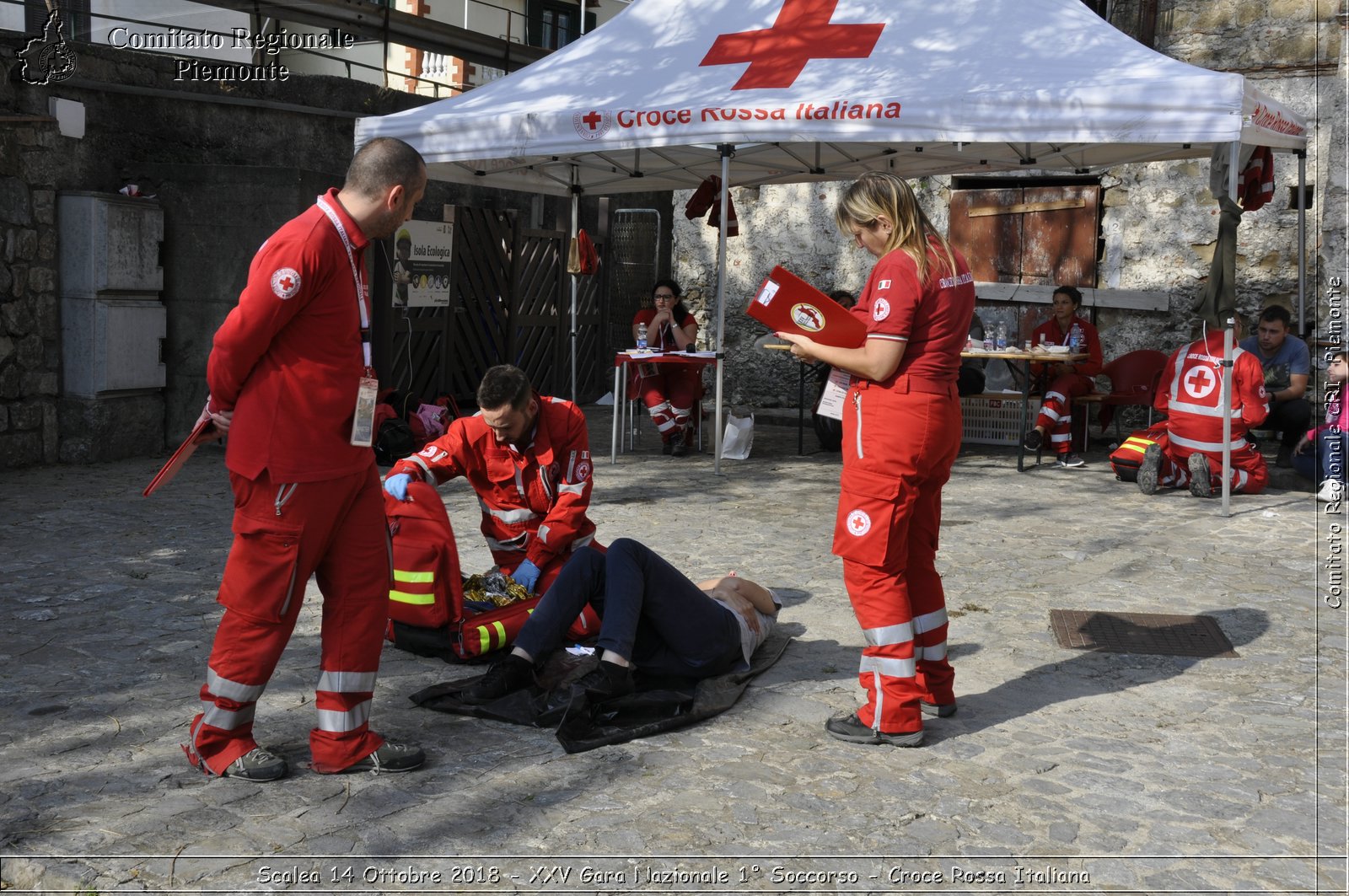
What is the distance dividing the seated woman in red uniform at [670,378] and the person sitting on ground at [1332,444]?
4552 mm

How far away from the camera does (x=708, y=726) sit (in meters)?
4.21

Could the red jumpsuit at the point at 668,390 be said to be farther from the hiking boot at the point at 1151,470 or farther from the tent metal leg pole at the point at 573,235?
the hiking boot at the point at 1151,470

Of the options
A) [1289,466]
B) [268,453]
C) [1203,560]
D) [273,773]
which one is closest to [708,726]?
[273,773]

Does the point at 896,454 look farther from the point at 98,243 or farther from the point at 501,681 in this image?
the point at 98,243

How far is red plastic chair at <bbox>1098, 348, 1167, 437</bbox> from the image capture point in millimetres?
10477

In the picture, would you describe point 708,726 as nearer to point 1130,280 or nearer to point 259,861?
point 259,861

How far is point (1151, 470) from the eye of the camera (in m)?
8.74

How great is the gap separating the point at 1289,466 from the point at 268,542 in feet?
28.9

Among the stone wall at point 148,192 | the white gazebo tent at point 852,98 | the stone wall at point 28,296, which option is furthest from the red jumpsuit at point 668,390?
the stone wall at point 28,296

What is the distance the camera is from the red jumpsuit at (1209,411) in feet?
27.6

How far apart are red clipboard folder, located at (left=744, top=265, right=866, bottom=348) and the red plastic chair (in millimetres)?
7036

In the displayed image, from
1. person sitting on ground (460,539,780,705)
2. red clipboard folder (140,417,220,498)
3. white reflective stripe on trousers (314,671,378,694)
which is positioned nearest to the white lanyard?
red clipboard folder (140,417,220,498)

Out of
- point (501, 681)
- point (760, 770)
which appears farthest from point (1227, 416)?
point (501, 681)

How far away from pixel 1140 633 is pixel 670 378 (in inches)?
220
